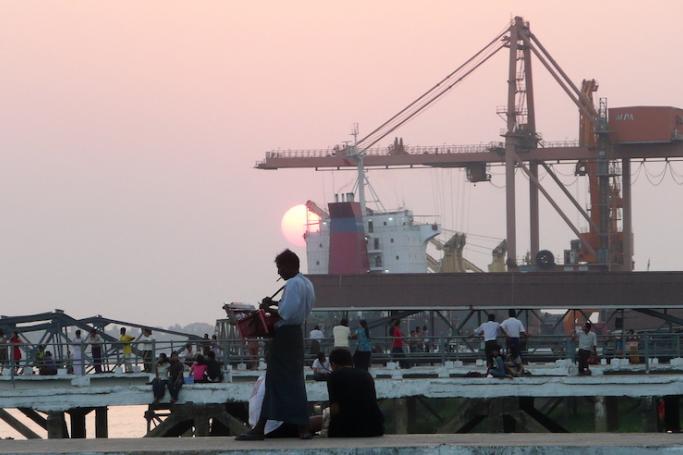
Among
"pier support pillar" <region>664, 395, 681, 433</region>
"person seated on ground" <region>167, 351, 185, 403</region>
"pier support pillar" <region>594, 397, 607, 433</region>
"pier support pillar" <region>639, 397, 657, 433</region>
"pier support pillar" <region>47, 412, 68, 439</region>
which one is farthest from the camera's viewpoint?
"pier support pillar" <region>639, 397, 657, 433</region>

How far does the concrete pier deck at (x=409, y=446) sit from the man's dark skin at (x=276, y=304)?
0.22 m

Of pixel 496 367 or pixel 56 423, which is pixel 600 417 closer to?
pixel 496 367

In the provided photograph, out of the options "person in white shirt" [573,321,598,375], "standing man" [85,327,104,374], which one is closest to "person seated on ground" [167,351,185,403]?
"standing man" [85,327,104,374]

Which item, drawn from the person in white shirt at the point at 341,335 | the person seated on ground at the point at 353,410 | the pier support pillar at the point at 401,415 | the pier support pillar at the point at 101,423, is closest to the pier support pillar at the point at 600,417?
the pier support pillar at the point at 401,415

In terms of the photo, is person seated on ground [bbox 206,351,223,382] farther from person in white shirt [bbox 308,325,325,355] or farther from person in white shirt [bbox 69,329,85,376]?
person in white shirt [bbox 308,325,325,355]

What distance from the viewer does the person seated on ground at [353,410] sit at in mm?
11359

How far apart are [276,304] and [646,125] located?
98.7 metres

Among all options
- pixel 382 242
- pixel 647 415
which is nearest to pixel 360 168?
pixel 382 242

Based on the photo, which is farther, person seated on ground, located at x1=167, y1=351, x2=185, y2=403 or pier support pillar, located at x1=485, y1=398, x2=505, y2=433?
pier support pillar, located at x1=485, y1=398, x2=505, y2=433

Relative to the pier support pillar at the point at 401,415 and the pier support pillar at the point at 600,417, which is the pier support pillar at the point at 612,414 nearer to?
the pier support pillar at the point at 600,417

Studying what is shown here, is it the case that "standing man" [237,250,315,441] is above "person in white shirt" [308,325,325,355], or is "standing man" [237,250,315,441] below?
below

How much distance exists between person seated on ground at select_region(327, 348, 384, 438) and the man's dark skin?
0.77ft

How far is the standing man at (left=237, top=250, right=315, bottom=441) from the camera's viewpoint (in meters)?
11.3

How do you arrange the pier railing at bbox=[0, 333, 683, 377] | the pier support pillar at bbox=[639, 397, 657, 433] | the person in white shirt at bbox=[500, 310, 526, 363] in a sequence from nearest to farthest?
the person in white shirt at bbox=[500, 310, 526, 363] < the pier railing at bbox=[0, 333, 683, 377] < the pier support pillar at bbox=[639, 397, 657, 433]
